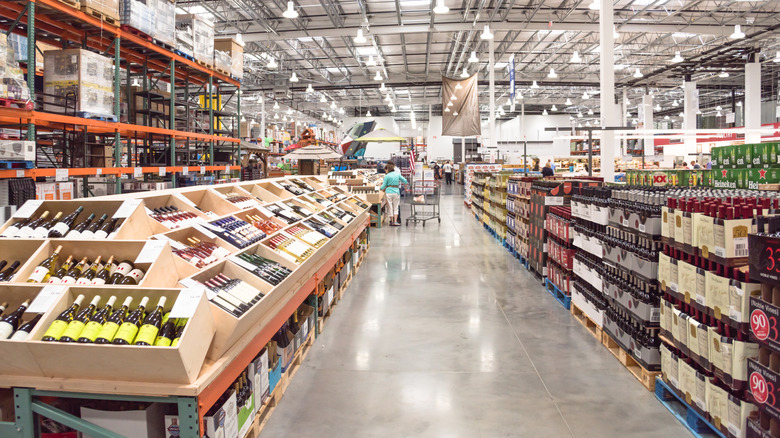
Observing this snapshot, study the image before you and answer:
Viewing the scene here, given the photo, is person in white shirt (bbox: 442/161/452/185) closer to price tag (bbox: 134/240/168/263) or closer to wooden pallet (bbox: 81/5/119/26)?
wooden pallet (bbox: 81/5/119/26)

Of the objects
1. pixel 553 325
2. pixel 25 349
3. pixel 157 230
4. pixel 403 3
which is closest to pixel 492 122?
pixel 403 3

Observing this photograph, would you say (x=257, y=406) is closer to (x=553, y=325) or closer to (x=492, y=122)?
(x=553, y=325)

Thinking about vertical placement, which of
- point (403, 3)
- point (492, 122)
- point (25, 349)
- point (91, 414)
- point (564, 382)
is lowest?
point (564, 382)

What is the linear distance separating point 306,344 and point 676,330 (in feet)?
9.96

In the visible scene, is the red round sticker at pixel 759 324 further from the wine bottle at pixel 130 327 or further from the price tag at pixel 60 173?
the price tag at pixel 60 173

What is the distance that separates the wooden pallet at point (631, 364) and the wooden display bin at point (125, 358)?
3266mm

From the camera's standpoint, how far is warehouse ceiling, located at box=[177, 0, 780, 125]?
640 inches

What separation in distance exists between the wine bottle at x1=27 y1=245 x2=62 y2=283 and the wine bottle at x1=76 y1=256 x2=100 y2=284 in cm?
18

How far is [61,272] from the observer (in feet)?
9.02

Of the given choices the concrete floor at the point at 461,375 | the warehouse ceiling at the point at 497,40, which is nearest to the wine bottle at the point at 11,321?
the concrete floor at the point at 461,375

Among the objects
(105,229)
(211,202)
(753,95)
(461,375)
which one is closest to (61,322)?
(105,229)

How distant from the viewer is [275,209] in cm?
551

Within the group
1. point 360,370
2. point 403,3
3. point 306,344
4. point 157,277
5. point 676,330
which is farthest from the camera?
point 403,3

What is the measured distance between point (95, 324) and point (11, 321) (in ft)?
1.33
